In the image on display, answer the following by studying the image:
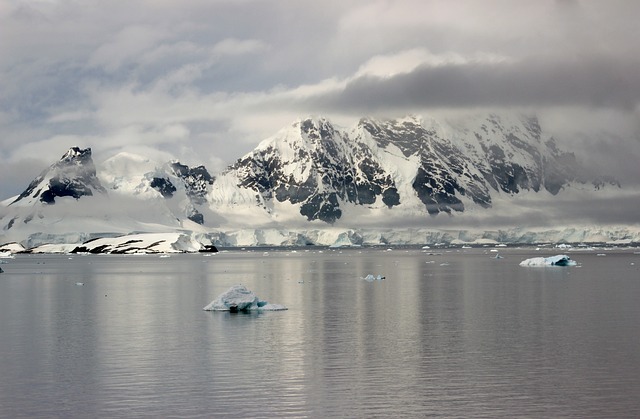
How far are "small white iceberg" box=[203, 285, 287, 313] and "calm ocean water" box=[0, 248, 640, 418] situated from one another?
0.91 meters

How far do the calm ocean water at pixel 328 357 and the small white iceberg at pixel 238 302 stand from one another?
35.8 inches

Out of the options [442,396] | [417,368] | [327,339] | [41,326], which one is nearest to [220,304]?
[41,326]

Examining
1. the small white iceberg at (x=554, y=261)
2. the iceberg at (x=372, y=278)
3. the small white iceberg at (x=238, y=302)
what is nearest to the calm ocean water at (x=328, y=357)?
the small white iceberg at (x=238, y=302)

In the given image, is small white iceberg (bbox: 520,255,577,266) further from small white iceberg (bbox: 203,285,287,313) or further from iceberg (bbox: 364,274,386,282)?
small white iceberg (bbox: 203,285,287,313)

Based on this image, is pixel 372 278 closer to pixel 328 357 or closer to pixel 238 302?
pixel 238 302

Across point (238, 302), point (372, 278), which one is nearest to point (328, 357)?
point (238, 302)

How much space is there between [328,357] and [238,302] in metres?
21.6

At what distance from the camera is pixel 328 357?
41656mm

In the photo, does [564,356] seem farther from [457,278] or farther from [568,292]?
[457,278]

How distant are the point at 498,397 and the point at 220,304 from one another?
35.0 m

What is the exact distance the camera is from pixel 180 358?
137 ft

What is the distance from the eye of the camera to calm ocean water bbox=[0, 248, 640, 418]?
31.2 meters

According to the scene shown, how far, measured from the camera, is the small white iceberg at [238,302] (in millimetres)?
62281

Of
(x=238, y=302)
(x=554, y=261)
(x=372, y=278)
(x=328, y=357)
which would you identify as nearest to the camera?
(x=328, y=357)
